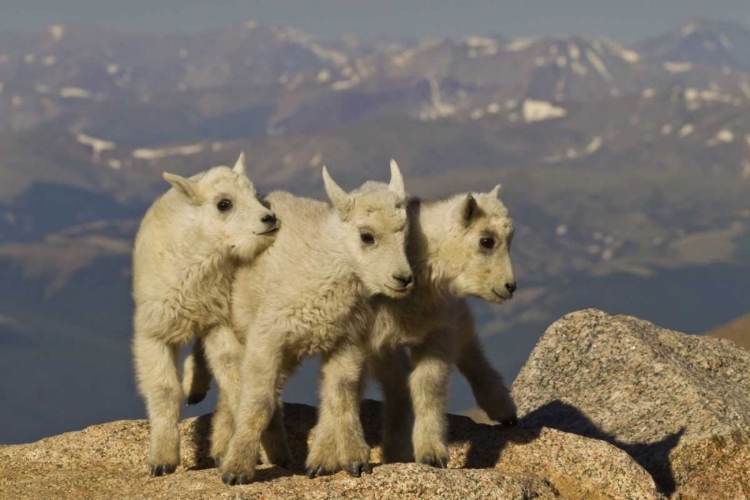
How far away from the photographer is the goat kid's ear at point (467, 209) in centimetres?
1305

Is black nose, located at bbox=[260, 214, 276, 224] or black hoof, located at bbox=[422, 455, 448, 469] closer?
black nose, located at bbox=[260, 214, 276, 224]

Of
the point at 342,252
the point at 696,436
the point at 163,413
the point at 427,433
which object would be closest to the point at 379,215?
the point at 342,252

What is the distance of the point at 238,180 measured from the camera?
13.9 metres

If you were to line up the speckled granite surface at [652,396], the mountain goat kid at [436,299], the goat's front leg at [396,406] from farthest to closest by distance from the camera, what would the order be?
the speckled granite surface at [652,396]
the goat's front leg at [396,406]
the mountain goat kid at [436,299]

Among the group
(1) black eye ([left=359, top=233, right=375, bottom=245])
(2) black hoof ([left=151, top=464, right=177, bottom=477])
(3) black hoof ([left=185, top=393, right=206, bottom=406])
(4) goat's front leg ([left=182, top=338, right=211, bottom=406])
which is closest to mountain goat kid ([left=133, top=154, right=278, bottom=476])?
(2) black hoof ([left=151, top=464, right=177, bottom=477])

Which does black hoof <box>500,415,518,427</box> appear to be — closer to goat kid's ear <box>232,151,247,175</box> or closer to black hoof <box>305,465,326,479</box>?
black hoof <box>305,465,326,479</box>

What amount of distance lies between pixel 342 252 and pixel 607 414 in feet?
21.6

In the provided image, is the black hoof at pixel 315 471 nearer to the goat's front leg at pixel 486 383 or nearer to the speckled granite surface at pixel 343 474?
the speckled granite surface at pixel 343 474

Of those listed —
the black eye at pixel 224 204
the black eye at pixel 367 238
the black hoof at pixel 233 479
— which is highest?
the black eye at pixel 224 204

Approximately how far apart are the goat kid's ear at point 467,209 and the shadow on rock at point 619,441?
476 centimetres

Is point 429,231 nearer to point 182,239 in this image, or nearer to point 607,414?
point 182,239

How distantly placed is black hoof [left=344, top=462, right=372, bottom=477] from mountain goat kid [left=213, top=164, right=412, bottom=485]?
2cm

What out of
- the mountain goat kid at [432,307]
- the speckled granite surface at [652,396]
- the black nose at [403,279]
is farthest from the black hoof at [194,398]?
the black nose at [403,279]

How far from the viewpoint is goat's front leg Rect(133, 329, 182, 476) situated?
45.6 ft
